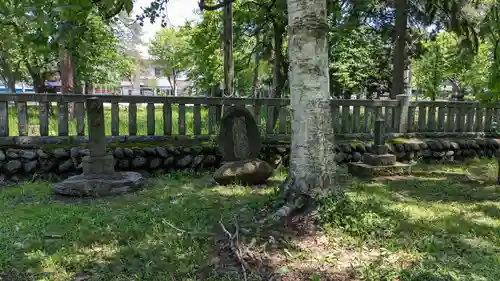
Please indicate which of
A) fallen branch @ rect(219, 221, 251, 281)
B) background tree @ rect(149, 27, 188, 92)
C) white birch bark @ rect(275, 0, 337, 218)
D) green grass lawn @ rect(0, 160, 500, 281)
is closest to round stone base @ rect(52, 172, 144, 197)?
green grass lawn @ rect(0, 160, 500, 281)

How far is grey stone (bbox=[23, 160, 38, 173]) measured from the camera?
6.93 meters

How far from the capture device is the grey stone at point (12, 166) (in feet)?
22.3

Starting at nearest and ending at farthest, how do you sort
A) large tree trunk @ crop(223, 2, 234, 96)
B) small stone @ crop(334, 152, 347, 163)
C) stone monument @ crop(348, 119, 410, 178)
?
1. stone monument @ crop(348, 119, 410, 178)
2. small stone @ crop(334, 152, 347, 163)
3. large tree trunk @ crop(223, 2, 234, 96)

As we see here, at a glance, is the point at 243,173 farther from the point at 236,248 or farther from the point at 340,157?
the point at 236,248

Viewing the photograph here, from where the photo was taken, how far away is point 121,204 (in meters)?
5.52

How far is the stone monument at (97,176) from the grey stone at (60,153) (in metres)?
0.83

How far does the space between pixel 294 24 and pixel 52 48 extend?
7.58 feet

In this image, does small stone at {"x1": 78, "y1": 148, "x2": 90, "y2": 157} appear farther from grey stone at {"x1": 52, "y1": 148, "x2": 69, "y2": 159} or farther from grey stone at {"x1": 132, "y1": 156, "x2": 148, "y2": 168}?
grey stone at {"x1": 132, "y1": 156, "x2": 148, "y2": 168}

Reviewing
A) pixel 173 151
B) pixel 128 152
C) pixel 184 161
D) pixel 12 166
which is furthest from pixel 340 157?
pixel 12 166

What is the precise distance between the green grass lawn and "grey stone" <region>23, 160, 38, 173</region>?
102 centimetres

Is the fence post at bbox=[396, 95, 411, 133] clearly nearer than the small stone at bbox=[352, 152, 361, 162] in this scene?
No

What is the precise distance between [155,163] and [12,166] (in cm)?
230

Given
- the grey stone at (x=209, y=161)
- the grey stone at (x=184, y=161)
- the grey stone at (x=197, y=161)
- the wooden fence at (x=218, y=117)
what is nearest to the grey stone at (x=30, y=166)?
the wooden fence at (x=218, y=117)

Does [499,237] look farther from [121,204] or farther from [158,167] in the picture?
[158,167]
